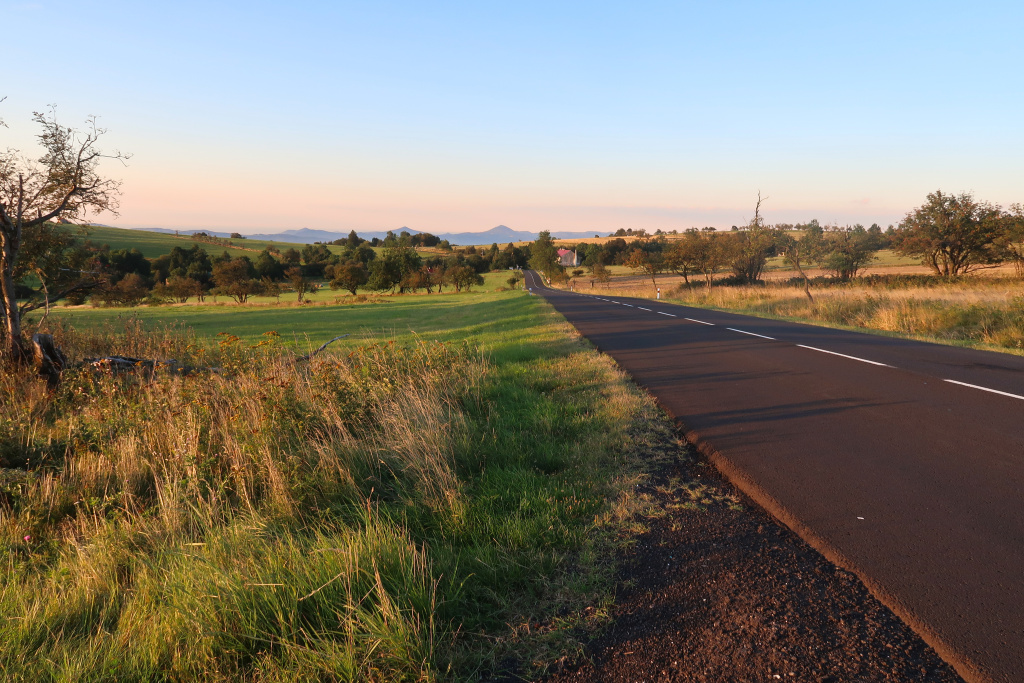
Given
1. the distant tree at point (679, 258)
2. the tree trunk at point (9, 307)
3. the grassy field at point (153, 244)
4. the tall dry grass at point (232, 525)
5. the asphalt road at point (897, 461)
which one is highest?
the grassy field at point (153, 244)

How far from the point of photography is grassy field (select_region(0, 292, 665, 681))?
2736mm

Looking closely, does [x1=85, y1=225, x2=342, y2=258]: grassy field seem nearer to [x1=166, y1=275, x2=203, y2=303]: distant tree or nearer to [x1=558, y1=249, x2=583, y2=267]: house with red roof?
[x1=166, y1=275, x2=203, y2=303]: distant tree

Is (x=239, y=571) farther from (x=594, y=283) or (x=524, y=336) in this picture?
(x=594, y=283)

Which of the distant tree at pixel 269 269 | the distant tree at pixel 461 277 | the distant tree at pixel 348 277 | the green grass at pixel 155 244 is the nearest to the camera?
the distant tree at pixel 348 277

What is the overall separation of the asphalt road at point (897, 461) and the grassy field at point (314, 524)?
125 centimetres

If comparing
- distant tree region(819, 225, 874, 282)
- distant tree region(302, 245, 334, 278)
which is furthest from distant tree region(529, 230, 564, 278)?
distant tree region(819, 225, 874, 282)

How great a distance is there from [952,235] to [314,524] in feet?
145

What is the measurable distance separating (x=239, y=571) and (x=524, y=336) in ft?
40.9

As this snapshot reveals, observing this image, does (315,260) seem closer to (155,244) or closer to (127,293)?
(155,244)

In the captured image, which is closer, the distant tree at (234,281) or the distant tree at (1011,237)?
the distant tree at (1011,237)

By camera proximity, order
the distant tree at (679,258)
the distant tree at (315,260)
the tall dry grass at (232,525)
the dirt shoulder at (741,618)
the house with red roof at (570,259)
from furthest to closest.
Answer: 1. the house with red roof at (570,259)
2. the distant tree at (315,260)
3. the distant tree at (679,258)
4. the tall dry grass at (232,525)
5. the dirt shoulder at (741,618)

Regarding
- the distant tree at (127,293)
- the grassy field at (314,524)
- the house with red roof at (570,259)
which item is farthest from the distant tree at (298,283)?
the grassy field at (314,524)

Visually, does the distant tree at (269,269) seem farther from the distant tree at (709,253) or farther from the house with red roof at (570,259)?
the house with red roof at (570,259)

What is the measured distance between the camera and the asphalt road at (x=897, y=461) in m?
2.86
